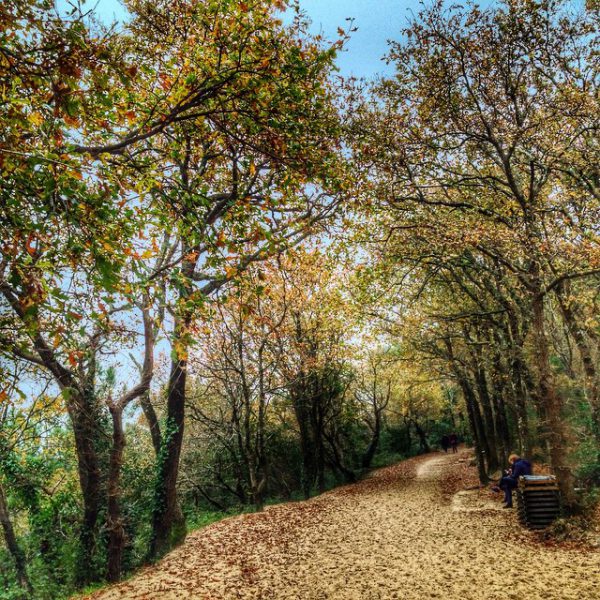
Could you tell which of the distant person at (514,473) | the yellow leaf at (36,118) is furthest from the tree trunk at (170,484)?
the distant person at (514,473)

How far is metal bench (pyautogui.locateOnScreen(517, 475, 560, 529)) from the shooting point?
1116 centimetres

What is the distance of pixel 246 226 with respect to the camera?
7.82m

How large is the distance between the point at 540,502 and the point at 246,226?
34.0 feet

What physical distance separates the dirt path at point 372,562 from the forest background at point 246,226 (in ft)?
7.57

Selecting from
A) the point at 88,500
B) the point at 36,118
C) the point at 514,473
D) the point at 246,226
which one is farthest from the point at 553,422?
the point at 88,500

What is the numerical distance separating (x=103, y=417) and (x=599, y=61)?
2012cm

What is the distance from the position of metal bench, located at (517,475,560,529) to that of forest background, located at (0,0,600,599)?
1.11 feet

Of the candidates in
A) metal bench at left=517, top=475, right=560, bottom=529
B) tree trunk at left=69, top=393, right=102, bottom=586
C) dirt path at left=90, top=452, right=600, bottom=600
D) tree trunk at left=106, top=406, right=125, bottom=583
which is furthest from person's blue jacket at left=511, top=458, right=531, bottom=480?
tree trunk at left=69, top=393, right=102, bottom=586

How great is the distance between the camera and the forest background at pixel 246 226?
4859mm

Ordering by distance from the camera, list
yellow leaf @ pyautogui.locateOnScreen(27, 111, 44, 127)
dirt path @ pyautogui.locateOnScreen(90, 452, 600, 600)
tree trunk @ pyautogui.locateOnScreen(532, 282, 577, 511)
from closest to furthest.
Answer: yellow leaf @ pyautogui.locateOnScreen(27, 111, 44, 127) → dirt path @ pyautogui.locateOnScreen(90, 452, 600, 600) → tree trunk @ pyautogui.locateOnScreen(532, 282, 577, 511)

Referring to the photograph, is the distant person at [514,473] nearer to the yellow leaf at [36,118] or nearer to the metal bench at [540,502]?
the metal bench at [540,502]

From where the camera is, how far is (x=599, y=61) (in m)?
11.3

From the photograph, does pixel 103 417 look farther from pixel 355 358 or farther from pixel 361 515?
pixel 355 358

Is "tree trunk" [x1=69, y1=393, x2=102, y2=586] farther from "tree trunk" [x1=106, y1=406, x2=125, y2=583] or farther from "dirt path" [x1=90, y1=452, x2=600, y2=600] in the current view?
"dirt path" [x1=90, y1=452, x2=600, y2=600]
